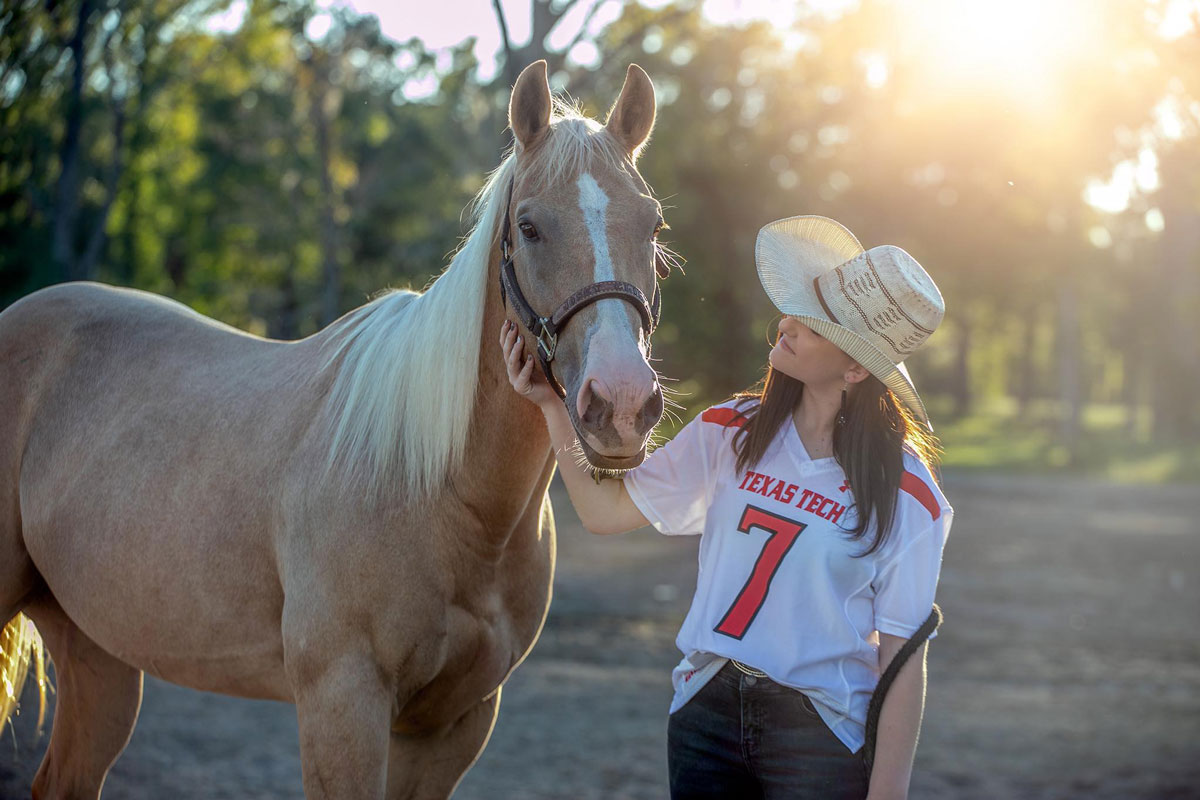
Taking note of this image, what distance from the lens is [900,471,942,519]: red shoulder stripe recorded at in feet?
6.91

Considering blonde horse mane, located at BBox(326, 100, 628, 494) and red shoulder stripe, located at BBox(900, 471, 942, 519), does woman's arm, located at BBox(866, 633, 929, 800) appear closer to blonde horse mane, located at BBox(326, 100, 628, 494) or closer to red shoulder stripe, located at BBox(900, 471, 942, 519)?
red shoulder stripe, located at BBox(900, 471, 942, 519)

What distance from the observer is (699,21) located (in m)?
8.75

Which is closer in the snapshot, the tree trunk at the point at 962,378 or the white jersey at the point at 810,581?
the white jersey at the point at 810,581

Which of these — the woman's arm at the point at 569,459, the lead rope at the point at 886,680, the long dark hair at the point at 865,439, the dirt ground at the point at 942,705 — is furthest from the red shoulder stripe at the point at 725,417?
the dirt ground at the point at 942,705

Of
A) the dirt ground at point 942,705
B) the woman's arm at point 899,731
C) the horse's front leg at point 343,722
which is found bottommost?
the dirt ground at point 942,705

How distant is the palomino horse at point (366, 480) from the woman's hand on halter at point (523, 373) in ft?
0.32

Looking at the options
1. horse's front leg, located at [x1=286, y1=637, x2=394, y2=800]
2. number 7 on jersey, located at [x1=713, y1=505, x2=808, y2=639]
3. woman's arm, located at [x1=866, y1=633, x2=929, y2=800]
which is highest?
number 7 on jersey, located at [x1=713, y1=505, x2=808, y2=639]

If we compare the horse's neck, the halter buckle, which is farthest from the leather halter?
the horse's neck

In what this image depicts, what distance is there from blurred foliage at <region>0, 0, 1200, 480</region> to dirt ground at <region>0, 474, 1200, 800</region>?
8.22ft

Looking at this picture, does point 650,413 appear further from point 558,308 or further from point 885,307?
point 885,307

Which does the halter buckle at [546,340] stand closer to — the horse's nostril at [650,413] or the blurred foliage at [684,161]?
the horse's nostril at [650,413]

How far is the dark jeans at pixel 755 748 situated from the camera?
6.87 feet

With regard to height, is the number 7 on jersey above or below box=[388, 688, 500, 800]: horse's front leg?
above

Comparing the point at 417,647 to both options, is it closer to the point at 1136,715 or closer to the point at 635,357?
the point at 635,357
